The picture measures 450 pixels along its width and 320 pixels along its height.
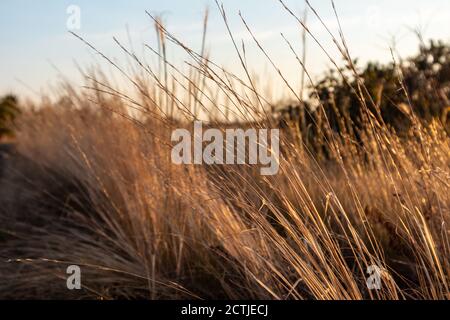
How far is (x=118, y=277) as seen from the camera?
2.94 m

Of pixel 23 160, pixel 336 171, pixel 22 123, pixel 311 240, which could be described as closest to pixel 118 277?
pixel 311 240

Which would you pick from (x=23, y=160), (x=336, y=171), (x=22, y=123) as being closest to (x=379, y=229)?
(x=336, y=171)

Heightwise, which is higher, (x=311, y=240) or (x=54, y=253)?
(x=54, y=253)

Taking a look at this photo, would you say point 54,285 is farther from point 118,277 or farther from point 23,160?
point 23,160

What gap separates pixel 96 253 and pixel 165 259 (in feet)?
1.11

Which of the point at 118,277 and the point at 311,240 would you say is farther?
the point at 118,277

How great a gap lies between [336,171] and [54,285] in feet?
7.28

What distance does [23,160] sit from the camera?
7.85 m
